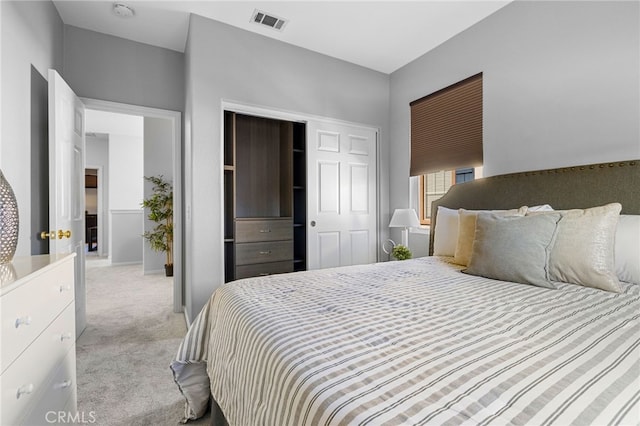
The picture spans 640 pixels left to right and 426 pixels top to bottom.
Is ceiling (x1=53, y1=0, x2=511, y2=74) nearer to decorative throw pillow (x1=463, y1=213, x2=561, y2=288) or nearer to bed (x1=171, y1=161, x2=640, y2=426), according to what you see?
bed (x1=171, y1=161, x2=640, y2=426)

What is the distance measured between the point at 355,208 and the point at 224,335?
8.24ft

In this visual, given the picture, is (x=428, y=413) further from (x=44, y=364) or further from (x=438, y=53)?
(x=438, y=53)

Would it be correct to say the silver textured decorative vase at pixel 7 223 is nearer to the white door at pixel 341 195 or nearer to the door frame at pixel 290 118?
the door frame at pixel 290 118

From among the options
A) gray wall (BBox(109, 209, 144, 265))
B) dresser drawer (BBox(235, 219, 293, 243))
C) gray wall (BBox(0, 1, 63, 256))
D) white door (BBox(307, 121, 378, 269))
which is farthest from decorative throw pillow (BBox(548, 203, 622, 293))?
gray wall (BBox(109, 209, 144, 265))

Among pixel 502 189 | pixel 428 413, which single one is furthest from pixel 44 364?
pixel 502 189

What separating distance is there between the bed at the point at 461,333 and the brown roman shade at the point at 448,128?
0.76 metres

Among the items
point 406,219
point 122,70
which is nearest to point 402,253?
point 406,219

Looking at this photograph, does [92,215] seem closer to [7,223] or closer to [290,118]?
[290,118]

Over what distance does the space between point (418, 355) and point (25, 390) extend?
1.10 m

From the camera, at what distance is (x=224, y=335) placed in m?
1.31

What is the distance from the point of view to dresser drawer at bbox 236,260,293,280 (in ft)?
10.1

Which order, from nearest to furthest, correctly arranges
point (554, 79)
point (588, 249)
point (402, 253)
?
point (588, 249) < point (554, 79) < point (402, 253)

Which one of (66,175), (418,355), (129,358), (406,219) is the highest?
(66,175)

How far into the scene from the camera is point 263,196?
143 inches
